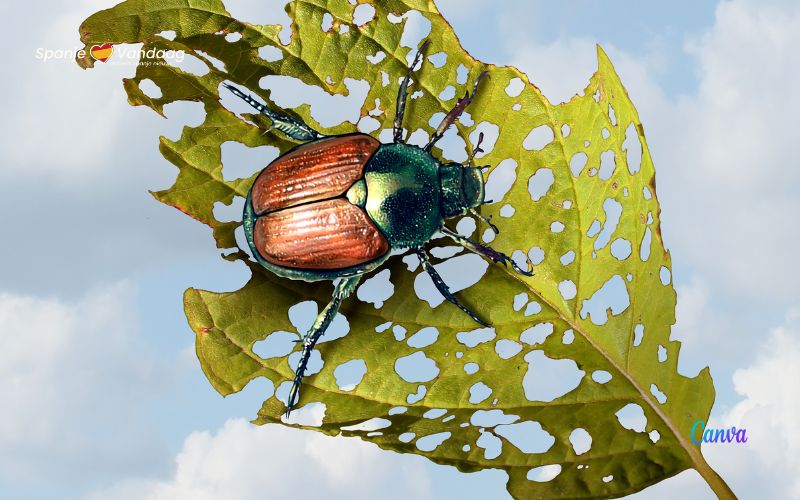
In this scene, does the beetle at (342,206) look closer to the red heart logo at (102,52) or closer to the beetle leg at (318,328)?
the beetle leg at (318,328)

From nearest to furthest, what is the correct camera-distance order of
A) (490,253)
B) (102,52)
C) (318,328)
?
1. (490,253)
2. (318,328)
3. (102,52)

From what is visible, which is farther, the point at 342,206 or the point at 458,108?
the point at 342,206

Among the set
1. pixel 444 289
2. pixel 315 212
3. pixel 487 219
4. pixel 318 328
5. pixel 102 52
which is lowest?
pixel 318 328

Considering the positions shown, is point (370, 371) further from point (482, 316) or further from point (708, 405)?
point (708, 405)

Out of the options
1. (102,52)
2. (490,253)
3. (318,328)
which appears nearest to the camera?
(490,253)

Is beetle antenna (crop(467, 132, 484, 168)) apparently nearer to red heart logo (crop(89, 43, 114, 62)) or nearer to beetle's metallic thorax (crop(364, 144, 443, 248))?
beetle's metallic thorax (crop(364, 144, 443, 248))

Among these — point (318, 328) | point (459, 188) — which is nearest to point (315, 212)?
point (318, 328)

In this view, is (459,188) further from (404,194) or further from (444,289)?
(444,289)

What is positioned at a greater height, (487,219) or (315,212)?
(315,212)

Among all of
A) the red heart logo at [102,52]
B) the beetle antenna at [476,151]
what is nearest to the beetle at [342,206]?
the beetle antenna at [476,151]
